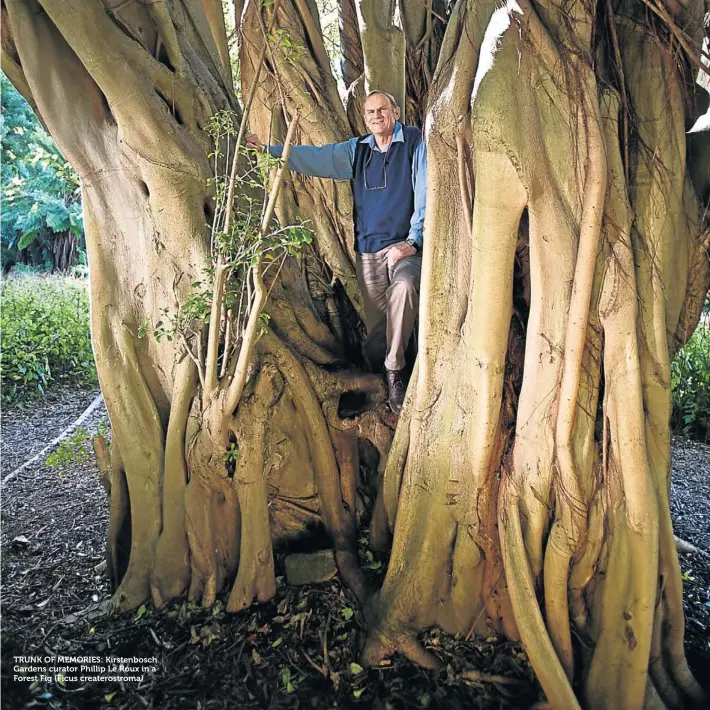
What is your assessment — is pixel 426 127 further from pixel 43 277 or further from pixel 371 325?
pixel 43 277

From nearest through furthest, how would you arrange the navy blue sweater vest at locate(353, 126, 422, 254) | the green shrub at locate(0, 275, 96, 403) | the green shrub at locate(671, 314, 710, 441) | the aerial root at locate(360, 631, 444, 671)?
the aerial root at locate(360, 631, 444, 671), the navy blue sweater vest at locate(353, 126, 422, 254), the green shrub at locate(671, 314, 710, 441), the green shrub at locate(0, 275, 96, 403)

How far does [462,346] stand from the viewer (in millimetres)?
2824

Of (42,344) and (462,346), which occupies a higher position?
(462,346)

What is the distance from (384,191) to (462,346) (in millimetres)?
964

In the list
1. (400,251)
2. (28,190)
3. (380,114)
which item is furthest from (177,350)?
(28,190)

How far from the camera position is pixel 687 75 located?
272 centimetres

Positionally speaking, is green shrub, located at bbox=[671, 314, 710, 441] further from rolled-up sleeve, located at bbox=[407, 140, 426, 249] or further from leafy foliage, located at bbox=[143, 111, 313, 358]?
leafy foliage, located at bbox=[143, 111, 313, 358]

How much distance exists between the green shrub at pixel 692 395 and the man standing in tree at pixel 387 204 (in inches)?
141

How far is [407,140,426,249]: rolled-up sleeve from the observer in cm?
312

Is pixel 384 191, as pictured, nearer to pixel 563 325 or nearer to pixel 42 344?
pixel 563 325

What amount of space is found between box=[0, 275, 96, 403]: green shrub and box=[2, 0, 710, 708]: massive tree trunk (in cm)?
372

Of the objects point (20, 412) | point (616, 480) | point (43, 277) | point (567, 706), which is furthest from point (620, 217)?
point (43, 277)

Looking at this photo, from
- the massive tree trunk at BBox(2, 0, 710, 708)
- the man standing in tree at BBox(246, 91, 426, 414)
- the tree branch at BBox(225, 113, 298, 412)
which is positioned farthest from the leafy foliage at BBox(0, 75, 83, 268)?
the tree branch at BBox(225, 113, 298, 412)

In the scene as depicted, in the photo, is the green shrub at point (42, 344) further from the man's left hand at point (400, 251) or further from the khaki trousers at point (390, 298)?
the man's left hand at point (400, 251)
